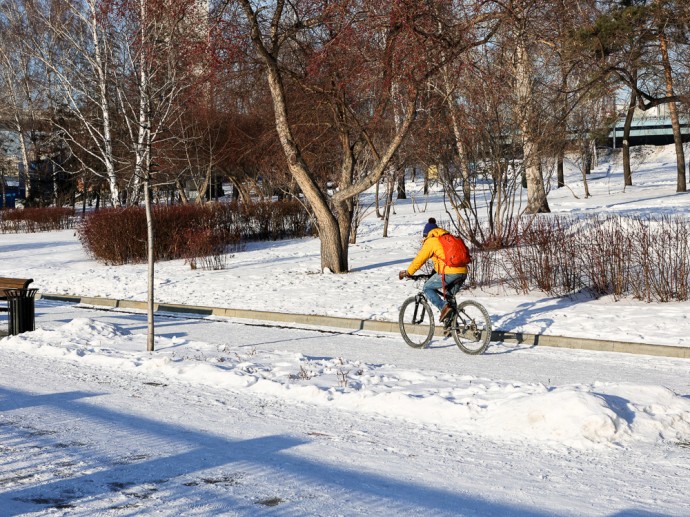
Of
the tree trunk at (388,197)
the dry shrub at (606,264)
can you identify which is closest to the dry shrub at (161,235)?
the tree trunk at (388,197)

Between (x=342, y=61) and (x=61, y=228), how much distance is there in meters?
30.3

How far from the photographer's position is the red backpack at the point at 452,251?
1206cm

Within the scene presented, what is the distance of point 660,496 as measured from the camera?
575 cm

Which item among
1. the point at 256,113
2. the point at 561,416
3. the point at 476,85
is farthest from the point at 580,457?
the point at 256,113

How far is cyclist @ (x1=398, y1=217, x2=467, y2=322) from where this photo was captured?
Answer: 12117 mm

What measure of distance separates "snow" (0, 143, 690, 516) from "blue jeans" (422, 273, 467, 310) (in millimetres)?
768

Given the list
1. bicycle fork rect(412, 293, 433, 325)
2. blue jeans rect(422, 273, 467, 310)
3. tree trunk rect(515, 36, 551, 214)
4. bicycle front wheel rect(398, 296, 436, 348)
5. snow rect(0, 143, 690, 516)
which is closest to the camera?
snow rect(0, 143, 690, 516)

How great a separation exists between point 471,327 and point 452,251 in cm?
111

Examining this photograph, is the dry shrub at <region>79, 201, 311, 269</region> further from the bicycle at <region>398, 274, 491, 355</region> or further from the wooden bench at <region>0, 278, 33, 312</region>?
the bicycle at <region>398, 274, 491, 355</region>

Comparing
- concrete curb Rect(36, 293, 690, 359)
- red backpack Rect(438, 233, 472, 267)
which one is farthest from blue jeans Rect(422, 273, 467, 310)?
concrete curb Rect(36, 293, 690, 359)

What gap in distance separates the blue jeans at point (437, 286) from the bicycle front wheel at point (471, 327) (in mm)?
260

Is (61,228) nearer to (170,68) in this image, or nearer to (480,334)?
(170,68)

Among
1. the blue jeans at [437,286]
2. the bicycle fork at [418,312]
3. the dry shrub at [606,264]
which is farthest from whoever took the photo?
the dry shrub at [606,264]

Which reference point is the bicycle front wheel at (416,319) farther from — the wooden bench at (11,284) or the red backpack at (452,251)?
the wooden bench at (11,284)
